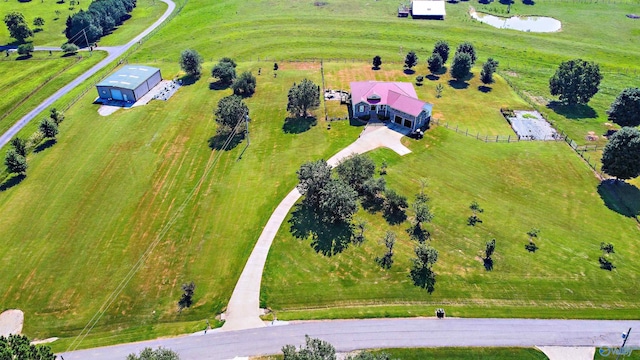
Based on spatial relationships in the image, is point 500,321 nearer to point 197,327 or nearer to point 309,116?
point 197,327

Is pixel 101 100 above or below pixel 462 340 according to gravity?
above

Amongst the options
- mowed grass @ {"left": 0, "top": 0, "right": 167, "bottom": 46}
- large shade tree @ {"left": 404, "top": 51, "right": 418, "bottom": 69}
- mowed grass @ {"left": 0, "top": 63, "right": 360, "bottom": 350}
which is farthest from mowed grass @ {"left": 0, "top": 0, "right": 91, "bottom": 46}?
large shade tree @ {"left": 404, "top": 51, "right": 418, "bottom": 69}

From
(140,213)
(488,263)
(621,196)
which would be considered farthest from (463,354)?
(140,213)

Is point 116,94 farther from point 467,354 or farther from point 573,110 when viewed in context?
point 573,110

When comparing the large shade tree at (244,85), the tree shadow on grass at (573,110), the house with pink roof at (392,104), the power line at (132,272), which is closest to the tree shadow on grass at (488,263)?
the house with pink roof at (392,104)

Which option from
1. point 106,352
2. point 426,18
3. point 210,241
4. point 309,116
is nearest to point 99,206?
point 210,241

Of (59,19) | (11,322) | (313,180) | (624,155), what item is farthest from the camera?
(59,19)

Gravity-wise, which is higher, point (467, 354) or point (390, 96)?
point (390, 96)
